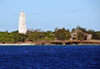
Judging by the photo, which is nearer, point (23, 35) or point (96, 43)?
point (96, 43)

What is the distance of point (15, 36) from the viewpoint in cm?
15212

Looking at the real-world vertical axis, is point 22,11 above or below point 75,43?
above

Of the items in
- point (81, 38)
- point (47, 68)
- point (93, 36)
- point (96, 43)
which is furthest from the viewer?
point (93, 36)

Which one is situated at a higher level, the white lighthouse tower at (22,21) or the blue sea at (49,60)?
the white lighthouse tower at (22,21)

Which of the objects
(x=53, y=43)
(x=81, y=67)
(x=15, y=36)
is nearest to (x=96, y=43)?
(x=53, y=43)

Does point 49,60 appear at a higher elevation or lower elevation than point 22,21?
lower

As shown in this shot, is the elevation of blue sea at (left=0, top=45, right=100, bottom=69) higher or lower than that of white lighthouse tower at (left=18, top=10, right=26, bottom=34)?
lower

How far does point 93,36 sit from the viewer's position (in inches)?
6796

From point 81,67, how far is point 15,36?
115 metres

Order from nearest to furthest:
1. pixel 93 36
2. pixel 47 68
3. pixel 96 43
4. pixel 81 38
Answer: pixel 47 68, pixel 96 43, pixel 81 38, pixel 93 36

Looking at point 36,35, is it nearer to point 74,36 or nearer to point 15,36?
point 15,36

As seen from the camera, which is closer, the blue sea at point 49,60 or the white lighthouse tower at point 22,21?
the blue sea at point 49,60

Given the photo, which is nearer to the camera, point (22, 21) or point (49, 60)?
point (49, 60)

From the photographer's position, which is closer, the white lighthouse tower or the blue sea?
the blue sea
